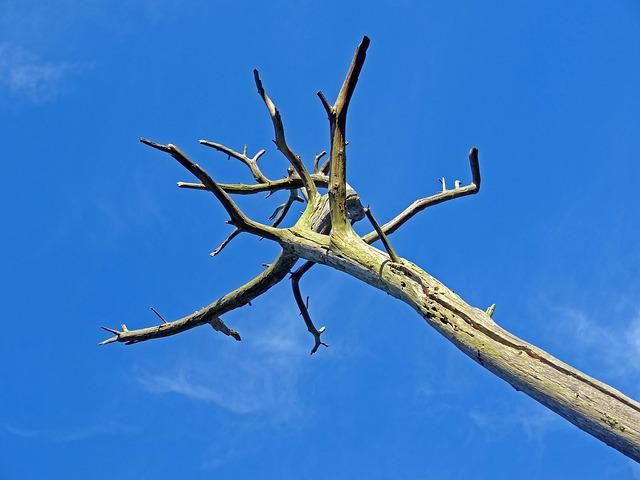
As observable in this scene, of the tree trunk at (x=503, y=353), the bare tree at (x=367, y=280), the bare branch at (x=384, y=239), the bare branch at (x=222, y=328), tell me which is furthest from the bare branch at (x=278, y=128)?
the bare branch at (x=222, y=328)

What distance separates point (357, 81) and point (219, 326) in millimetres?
3464

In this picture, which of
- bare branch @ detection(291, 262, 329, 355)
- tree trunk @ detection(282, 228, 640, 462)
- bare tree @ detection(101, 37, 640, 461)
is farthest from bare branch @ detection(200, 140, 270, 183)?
tree trunk @ detection(282, 228, 640, 462)

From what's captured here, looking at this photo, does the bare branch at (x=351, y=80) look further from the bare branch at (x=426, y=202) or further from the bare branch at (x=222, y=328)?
the bare branch at (x=222, y=328)

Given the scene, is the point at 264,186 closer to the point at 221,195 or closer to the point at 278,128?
the point at 278,128

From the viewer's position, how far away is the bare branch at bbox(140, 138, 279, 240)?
4.16 meters

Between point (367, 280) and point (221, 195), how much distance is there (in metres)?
1.29

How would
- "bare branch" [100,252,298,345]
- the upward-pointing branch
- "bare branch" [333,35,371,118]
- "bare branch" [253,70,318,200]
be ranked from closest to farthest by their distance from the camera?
"bare branch" [333,35,371,118], the upward-pointing branch, "bare branch" [253,70,318,200], "bare branch" [100,252,298,345]

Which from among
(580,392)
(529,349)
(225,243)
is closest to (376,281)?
(529,349)

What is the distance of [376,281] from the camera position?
14.0 feet

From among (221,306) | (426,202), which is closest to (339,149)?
(426,202)

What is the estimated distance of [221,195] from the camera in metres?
4.46

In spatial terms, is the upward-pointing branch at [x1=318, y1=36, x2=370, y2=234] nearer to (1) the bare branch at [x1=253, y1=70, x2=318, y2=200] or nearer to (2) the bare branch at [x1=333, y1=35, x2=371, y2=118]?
(2) the bare branch at [x1=333, y1=35, x2=371, y2=118]

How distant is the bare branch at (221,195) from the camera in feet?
13.6

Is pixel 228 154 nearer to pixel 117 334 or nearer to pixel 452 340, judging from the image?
pixel 117 334
